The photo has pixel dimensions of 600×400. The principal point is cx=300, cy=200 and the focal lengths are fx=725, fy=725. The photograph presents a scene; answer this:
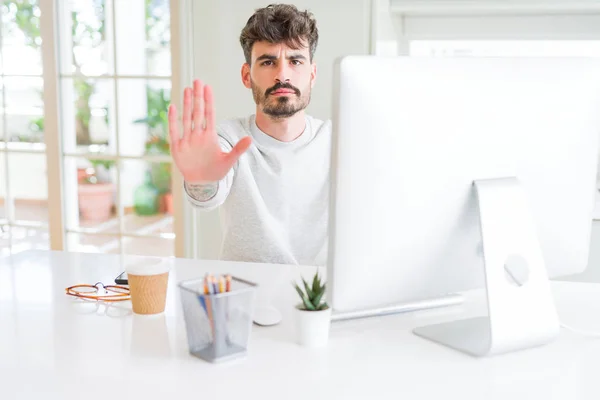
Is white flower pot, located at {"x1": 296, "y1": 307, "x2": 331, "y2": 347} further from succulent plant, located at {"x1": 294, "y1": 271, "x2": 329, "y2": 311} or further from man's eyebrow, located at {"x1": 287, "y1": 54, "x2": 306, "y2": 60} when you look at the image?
man's eyebrow, located at {"x1": 287, "y1": 54, "x2": 306, "y2": 60}

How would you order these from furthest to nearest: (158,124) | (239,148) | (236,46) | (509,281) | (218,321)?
(158,124)
(236,46)
(239,148)
(509,281)
(218,321)

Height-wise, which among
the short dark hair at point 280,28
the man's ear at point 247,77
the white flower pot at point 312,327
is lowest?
the white flower pot at point 312,327

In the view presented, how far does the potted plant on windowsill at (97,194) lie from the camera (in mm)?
4465

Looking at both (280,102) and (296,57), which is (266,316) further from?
(296,57)

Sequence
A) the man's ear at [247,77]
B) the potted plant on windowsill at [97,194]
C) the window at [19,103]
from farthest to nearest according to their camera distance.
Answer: the potted plant on windowsill at [97,194] → the window at [19,103] → the man's ear at [247,77]

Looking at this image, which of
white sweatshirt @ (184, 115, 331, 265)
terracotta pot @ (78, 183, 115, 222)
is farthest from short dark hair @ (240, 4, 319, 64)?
terracotta pot @ (78, 183, 115, 222)

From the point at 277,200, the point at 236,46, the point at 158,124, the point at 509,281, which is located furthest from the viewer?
the point at 158,124

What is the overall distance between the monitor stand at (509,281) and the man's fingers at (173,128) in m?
0.61

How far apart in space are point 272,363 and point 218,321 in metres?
0.11

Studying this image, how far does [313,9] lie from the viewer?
9.84 ft

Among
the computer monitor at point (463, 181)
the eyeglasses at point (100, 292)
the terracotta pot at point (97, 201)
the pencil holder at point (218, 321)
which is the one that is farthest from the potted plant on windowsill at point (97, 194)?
the computer monitor at point (463, 181)

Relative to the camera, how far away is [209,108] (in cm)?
149

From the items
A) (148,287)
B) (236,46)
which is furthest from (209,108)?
(236,46)

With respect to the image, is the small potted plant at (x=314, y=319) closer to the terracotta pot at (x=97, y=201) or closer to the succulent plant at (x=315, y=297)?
the succulent plant at (x=315, y=297)
